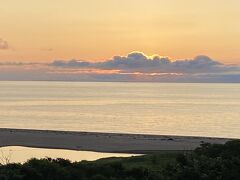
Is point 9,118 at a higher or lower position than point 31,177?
→ higher

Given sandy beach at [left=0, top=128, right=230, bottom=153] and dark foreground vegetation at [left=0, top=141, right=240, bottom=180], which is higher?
A: sandy beach at [left=0, top=128, right=230, bottom=153]

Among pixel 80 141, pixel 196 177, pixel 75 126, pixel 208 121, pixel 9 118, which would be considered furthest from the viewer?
pixel 9 118

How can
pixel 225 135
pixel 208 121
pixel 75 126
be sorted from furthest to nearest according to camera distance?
pixel 208 121 < pixel 75 126 < pixel 225 135

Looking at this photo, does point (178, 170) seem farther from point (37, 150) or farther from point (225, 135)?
point (225, 135)

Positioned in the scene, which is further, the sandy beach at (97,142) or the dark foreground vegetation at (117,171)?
the sandy beach at (97,142)

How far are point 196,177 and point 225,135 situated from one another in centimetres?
6379

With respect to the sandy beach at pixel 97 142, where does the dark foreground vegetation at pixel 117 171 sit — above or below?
below

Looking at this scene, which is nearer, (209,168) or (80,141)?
(209,168)

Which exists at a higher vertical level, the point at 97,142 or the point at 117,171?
the point at 97,142

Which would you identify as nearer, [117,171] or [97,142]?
[117,171]

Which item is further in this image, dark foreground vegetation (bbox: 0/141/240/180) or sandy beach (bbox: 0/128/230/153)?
sandy beach (bbox: 0/128/230/153)

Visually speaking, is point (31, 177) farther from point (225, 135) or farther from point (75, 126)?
point (75, 126)

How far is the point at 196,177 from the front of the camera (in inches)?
849

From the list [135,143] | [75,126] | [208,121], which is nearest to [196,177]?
[135,143]
